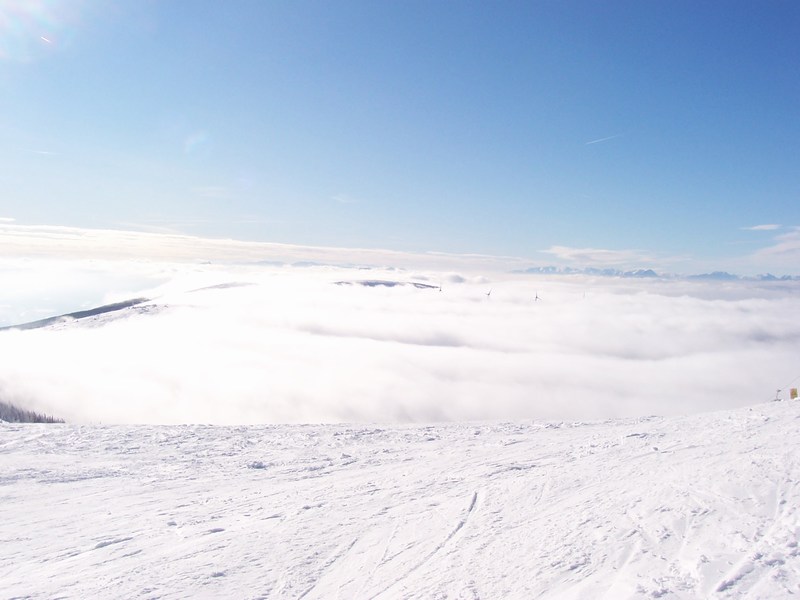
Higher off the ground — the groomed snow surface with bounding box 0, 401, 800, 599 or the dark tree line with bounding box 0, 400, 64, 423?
the groomed snow surface with bounding box 0, 401, 800, 599

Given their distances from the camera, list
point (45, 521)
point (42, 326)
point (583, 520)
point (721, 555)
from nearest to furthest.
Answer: point (721, 555) < point (583, 520) < point (45, 521) < point (42, 326)

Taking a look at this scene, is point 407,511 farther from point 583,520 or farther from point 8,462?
point 8,462

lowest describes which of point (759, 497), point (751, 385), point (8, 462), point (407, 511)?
point (751, 385)

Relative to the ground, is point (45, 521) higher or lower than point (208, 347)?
higher

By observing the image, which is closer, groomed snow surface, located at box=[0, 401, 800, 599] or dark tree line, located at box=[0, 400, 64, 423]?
groomed snow surface, located at box=[0, 401, 800, 599]

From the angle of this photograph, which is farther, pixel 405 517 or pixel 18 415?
pixel 18 415

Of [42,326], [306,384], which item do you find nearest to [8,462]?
[306,384]

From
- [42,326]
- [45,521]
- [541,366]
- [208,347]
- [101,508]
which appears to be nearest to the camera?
[45,521]

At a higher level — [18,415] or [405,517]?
[405,517]
